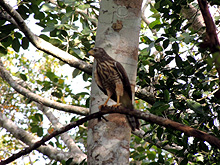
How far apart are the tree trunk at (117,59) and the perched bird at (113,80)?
0.37ft

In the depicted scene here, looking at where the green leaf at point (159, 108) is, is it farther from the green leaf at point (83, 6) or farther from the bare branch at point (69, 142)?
the bare branch at point (69, 142)

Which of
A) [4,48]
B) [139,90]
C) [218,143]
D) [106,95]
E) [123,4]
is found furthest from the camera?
[4,48]

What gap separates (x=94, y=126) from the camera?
2967 millimetres

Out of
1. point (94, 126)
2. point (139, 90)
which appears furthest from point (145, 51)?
point (94, 126)

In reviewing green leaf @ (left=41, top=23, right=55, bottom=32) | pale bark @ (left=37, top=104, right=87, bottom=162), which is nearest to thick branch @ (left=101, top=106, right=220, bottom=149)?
green leaf @ (left=41, top=23, right=55, bottom=32)

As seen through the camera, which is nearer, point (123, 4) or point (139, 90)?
point (123, 4)

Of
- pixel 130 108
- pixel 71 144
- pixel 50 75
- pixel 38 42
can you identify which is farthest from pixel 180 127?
pixel 50 75

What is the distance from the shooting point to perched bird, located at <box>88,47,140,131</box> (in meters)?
2.97

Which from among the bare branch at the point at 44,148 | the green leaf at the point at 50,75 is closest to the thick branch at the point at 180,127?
the bare branch at the point at 44,148

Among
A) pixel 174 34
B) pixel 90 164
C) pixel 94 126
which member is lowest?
pixel 90 164

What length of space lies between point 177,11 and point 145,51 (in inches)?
34.0

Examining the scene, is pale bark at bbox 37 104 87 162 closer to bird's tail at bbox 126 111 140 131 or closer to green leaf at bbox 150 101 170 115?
green leaf at bbox 150 101 170 115

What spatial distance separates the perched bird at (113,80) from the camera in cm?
297

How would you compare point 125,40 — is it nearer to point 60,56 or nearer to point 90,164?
point 60,56
